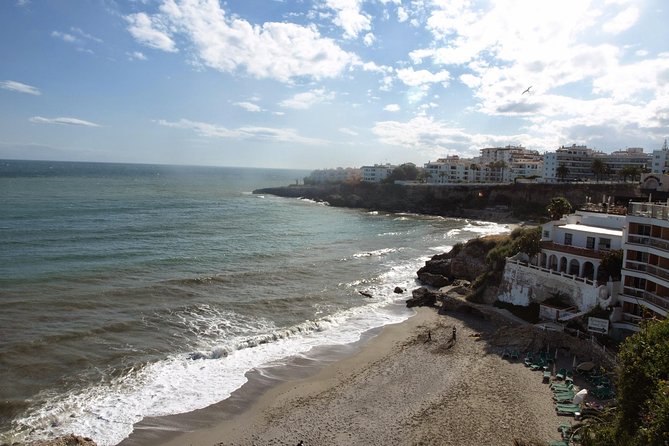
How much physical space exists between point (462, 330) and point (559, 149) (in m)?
105

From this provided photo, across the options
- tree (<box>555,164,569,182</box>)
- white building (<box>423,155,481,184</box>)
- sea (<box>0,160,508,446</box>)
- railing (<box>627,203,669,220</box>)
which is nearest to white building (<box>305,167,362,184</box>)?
white building (<box>423,155,481,184</box>)

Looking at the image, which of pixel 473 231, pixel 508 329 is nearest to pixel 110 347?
pixel 508 329

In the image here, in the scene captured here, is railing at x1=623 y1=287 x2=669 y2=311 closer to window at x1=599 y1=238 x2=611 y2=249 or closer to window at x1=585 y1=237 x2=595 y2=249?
window at x1=599 y1=238 x2=611 y2=249

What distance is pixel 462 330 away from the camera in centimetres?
3164

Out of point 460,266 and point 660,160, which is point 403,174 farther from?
point 460,266

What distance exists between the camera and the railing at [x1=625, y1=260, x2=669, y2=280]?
2486 centimetres

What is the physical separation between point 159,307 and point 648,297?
31.5 meters

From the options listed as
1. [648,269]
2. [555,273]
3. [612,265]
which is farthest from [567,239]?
[648,269]

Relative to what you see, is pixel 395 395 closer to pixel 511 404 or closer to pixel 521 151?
pixel 511 404

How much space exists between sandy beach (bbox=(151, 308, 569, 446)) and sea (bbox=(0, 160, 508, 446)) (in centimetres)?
292

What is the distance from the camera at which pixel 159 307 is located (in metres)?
33.9

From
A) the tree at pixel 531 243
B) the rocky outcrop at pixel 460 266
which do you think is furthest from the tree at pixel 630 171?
the tree at pixel 531 243

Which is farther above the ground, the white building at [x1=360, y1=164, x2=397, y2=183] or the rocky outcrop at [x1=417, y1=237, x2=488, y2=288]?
the white building at [x1=360, y1=164, x2=397, y2=183]

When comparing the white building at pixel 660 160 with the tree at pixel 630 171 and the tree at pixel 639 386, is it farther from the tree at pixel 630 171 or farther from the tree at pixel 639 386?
the tree at pixel 639 386
